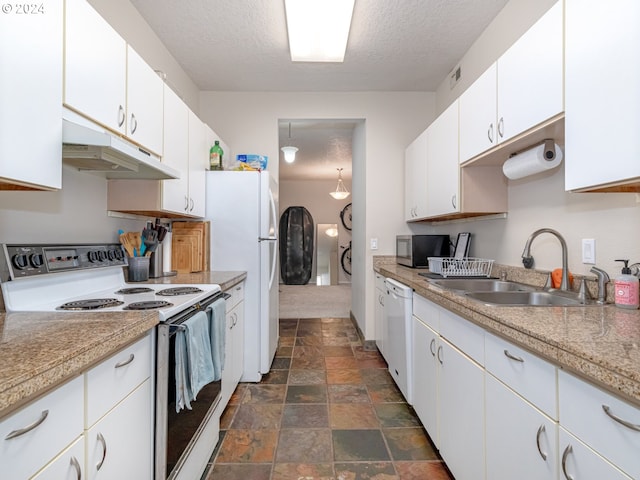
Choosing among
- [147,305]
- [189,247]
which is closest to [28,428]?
[147,305]

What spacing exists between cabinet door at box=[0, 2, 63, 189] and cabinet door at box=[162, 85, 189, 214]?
32.6 inches

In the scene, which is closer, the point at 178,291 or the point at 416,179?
the point at 178,291

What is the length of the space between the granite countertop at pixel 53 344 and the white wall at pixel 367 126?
95.5 inches

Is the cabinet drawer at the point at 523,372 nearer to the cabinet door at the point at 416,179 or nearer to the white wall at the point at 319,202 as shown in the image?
the cabinet door at the point at 416,179

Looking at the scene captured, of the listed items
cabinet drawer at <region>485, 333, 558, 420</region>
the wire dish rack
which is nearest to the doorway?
the wire dish rack

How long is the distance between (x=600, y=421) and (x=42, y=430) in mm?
1221

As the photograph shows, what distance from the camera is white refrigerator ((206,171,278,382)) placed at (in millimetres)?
2559

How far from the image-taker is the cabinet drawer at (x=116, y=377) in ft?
2.76

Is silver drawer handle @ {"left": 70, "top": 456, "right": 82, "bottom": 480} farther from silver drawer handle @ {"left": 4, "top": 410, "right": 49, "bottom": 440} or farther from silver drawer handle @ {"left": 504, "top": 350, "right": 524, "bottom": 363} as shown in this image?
silver drawer handle @ {"left": 504, "top": 350, "right": 524, "bottom": 363}

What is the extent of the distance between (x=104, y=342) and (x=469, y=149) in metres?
2.02

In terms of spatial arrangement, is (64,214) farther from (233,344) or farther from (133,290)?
(233,344)

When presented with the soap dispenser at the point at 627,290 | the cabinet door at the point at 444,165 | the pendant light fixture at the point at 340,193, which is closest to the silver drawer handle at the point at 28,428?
the soap dispenser at the point at 627,290

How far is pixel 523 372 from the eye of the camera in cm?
98

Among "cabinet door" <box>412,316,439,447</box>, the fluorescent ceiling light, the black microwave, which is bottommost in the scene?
"cabinet door" <box>412,316,439,447</box>
